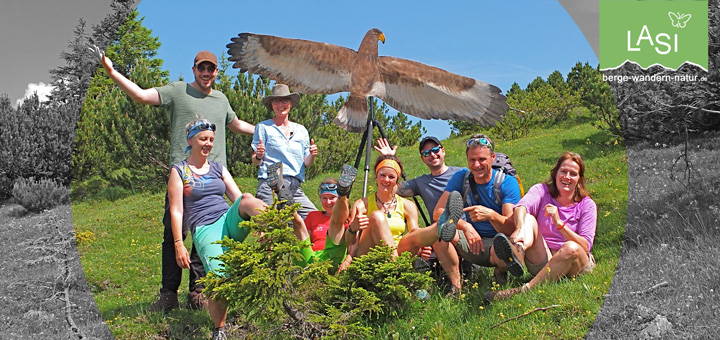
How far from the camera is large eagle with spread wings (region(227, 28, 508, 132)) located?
414cm

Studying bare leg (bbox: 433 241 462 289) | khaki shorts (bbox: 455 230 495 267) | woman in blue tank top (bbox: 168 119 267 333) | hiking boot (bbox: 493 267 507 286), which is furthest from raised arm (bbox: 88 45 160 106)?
hiking boot (bbox: 493 267 507 286)

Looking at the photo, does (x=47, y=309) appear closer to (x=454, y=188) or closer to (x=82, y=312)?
(x=82, y=312)

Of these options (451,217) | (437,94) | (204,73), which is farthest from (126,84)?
(451,217)

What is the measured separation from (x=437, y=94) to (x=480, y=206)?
953 mm

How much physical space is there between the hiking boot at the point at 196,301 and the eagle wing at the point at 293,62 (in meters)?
2.04

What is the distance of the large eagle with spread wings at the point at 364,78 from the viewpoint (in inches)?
163

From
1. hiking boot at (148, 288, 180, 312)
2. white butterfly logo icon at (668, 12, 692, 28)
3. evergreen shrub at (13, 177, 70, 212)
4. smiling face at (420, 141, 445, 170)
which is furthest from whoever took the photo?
evergreen shrub at (13, 177, 70, 212)

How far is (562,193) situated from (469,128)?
607 inches

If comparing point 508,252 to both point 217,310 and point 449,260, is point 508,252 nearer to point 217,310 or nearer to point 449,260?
point 449,260

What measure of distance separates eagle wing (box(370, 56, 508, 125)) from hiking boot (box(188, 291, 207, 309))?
7.76 feet

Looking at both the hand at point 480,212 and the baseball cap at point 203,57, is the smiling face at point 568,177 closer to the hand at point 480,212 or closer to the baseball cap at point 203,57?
the hand at point 480,212

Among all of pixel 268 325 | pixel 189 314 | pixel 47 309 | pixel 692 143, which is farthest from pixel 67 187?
pixel 692 143

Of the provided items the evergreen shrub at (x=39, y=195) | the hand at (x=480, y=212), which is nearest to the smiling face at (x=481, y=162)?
the hand at (x=480, y=212)

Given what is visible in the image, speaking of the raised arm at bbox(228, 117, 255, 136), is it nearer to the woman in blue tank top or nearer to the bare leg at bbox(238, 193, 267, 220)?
the woman in blue tank top
